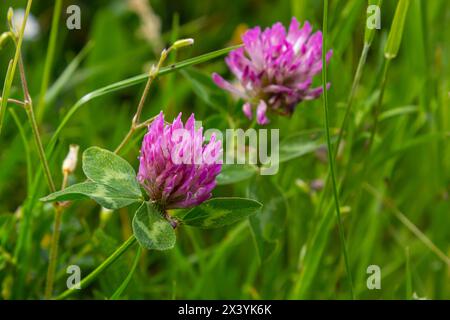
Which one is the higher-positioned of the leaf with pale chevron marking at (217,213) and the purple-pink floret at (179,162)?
the purple-pink floret at (179,162)

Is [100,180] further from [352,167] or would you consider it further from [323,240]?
[352,167]

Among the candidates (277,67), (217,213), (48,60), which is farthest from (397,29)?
(48,60)

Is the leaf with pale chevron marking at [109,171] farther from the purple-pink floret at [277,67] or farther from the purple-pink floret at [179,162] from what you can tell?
the purple-pink floret at [277,67]

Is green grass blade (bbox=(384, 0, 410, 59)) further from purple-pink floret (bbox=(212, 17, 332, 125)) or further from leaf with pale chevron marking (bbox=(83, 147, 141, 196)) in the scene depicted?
leaf with pale chevron marking (bbox=(83, 147, 141, 196))

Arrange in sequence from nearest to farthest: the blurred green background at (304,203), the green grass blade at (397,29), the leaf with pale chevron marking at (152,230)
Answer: the leaf with pale chevron marking at (152,230) < the green grass blade at (397,29) < the blurred green background at (304,203)

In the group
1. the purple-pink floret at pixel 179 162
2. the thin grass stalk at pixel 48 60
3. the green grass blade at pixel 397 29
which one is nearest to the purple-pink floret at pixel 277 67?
the green grass blade at pixel 397 29

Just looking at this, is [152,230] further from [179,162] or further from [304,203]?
[304,203]

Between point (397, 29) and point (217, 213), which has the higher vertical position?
point (397, 29)
